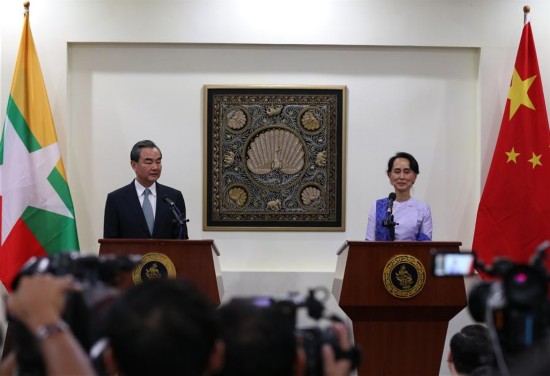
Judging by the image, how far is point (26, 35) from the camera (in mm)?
6199

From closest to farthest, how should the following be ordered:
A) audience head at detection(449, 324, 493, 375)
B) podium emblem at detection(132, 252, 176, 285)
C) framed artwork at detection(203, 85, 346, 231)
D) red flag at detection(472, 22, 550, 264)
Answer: audience head at detection(449, 324, 493, 375) < podium emblem at detection(132, 252, 176, 285) < red flag at detection(472, 22, 550, 264) < framed artwork at detection(203, 85, 346, 231)

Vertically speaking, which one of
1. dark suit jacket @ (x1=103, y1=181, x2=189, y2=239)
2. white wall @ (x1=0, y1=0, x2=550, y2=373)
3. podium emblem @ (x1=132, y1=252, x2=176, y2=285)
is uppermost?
white wall @ (x1=0, y1=0, x2=550, y2=373)

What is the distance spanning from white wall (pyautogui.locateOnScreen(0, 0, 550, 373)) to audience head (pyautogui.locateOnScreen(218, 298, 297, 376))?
188 inches

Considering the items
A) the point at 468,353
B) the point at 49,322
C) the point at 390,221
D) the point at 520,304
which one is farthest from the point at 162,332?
the point at 390,221

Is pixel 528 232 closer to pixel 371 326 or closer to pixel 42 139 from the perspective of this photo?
pixel 371 326

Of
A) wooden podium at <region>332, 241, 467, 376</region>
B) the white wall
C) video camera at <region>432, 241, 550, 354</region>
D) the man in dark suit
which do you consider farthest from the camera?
the white wall

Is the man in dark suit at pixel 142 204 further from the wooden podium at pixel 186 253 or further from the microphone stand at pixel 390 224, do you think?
the microphone stand at pixel 390 224

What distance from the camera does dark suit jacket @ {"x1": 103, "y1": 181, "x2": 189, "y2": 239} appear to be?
17.3ft

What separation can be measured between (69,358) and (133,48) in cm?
532

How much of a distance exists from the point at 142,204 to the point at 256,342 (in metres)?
3.91

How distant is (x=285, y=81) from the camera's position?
656cm

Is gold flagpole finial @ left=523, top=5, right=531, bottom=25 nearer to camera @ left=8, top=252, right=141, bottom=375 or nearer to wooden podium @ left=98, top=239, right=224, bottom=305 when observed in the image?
wooden podium @ left=98, top=239, right=224, bottom=305

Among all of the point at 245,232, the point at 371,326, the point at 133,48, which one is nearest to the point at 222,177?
the point at 245,232

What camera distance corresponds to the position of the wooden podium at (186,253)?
470cm
